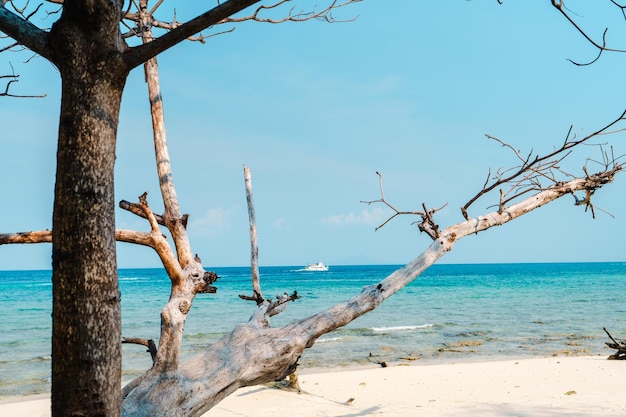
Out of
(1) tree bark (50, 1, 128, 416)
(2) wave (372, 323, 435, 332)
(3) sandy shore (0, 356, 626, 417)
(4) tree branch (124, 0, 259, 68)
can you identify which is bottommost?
(2) wave (372, 323, 435, 332)

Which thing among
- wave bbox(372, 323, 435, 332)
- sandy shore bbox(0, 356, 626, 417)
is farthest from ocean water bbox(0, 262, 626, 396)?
sandy shore bbox(0, 356, 626, 417)

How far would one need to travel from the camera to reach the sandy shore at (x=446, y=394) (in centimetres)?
745

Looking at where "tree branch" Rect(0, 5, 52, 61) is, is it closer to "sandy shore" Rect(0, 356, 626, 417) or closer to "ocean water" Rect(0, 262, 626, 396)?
"sandy shore" Rect(0, 356, 626, 417)

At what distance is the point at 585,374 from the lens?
31.3 ft

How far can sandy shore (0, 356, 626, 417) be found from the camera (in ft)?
24.5

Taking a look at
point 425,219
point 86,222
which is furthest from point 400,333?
point 86,222

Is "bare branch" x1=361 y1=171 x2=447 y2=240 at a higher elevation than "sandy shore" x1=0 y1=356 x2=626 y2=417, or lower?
higher

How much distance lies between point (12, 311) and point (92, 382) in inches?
1136

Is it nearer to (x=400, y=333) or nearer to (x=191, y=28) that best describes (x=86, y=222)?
(x=191, y=28)

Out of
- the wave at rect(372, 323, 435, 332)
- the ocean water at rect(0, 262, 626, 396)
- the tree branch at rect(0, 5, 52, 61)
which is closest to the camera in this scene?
the tree branch at rect(0, 5, 52, 61)

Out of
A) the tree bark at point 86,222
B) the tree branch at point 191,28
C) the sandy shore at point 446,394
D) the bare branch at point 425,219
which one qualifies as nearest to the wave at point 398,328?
the sandy shore at point 446,394

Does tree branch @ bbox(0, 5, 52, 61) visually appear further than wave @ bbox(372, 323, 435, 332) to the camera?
No

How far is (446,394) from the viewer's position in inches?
337

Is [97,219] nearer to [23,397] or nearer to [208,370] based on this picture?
[208,370]
